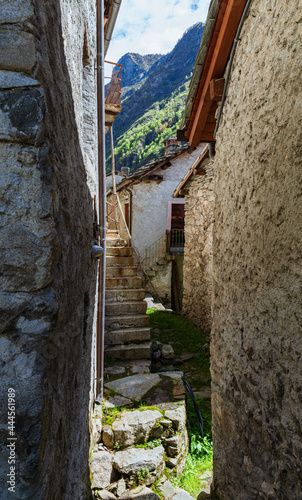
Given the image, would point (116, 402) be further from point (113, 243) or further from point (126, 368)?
point (113, 243)

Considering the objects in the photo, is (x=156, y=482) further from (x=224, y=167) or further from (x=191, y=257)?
(x=191, y=257)

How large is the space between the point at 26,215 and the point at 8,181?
121 millimetres

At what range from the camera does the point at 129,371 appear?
5129mm

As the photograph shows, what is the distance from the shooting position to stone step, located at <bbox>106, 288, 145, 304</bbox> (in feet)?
20.9

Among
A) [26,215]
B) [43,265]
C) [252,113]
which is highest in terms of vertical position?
[252,113]

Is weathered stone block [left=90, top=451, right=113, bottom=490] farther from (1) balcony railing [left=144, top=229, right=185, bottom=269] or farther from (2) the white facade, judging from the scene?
(2) the white facade

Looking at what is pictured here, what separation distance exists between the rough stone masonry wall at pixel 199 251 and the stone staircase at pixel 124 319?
6.54 ft

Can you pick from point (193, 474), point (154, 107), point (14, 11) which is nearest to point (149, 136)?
point (154, 107)

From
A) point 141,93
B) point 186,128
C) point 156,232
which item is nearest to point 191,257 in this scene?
point 156,232

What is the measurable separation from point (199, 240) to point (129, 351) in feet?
12.6

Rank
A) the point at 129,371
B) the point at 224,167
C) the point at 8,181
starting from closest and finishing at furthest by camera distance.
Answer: the point at 8,181, the point at 224,167, the point at 129,371

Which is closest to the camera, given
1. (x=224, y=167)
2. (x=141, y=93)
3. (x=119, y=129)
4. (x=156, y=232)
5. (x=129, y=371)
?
(x=224, y=167)

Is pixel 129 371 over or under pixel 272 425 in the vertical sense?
under

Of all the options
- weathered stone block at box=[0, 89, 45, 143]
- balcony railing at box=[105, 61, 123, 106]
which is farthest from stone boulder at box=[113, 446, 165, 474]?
balcony railing at box=[105, 61, 123, 106]
